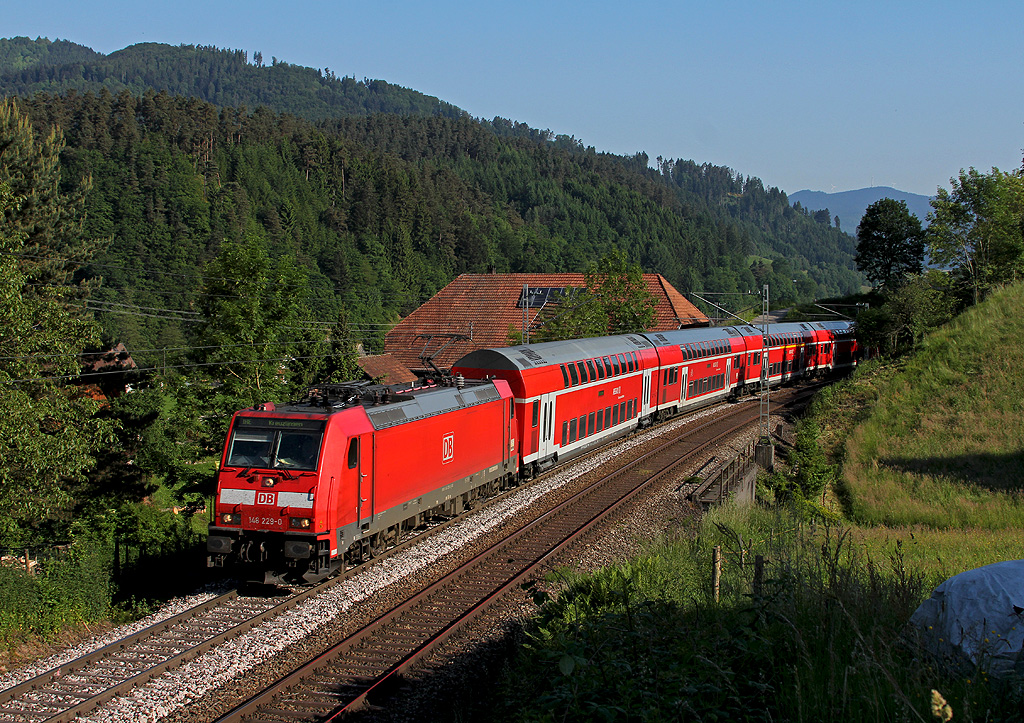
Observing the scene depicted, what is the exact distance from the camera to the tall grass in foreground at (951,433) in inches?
837

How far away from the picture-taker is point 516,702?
8.16m

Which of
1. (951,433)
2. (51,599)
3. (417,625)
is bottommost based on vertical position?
(51,599)

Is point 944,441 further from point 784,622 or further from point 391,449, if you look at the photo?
point 784,622

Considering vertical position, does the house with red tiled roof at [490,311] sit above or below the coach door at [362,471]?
above

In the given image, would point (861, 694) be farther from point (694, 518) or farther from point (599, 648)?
point (694, 518)

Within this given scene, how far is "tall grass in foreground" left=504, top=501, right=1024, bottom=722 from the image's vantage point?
5.77 m

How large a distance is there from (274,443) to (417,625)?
3913 millimetres

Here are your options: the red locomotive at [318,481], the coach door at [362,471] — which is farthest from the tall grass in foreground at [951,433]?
the coach door at [362,471]

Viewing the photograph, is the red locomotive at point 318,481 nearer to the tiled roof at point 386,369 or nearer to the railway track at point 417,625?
the railway track at point 417,625

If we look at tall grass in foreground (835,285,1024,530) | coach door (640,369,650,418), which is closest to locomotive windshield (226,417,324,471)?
tall grass in foreground (835,285,1024,530)

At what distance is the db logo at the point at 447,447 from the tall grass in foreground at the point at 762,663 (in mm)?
7172

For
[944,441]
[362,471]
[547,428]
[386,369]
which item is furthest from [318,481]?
[386,369]

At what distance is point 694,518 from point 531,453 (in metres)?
5.53

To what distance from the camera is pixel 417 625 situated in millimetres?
12344
